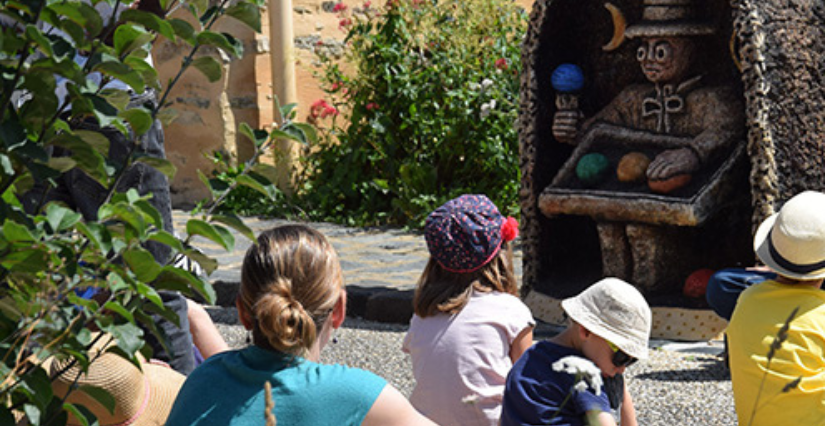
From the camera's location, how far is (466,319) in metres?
3.26

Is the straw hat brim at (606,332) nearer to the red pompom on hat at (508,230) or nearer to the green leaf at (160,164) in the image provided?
the red pompom on hat at (508,230)

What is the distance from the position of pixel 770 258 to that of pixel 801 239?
4.6 inches

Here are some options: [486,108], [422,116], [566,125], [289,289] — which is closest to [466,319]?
[289,289]

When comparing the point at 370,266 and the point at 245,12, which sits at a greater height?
the point at 245,12

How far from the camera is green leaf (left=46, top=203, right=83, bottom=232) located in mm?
1288

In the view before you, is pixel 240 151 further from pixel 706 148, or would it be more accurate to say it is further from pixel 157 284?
pixel 157 284

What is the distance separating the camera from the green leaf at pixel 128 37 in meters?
1.45

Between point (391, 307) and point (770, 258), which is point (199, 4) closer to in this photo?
point (770, 258)

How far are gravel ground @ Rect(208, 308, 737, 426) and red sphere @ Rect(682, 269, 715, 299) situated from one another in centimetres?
28

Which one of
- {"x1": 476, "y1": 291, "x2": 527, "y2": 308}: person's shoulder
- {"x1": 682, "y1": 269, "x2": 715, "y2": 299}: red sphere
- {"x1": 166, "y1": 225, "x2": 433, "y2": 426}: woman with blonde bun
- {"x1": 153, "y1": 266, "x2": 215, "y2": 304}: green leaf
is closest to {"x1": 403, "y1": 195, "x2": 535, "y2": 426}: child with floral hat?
{"x1": 476, "y1": 291, "x2": 527, "y2": 308}: person's shoulder

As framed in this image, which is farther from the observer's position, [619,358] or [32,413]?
[619,358]

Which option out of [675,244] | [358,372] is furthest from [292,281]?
[675,244]

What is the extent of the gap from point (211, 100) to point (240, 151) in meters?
0.47

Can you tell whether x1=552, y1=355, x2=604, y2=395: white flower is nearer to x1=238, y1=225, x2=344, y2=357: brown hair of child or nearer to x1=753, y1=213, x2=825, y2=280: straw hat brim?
x1=238, y1=225, x2=344, y2=357: brown hair of child
